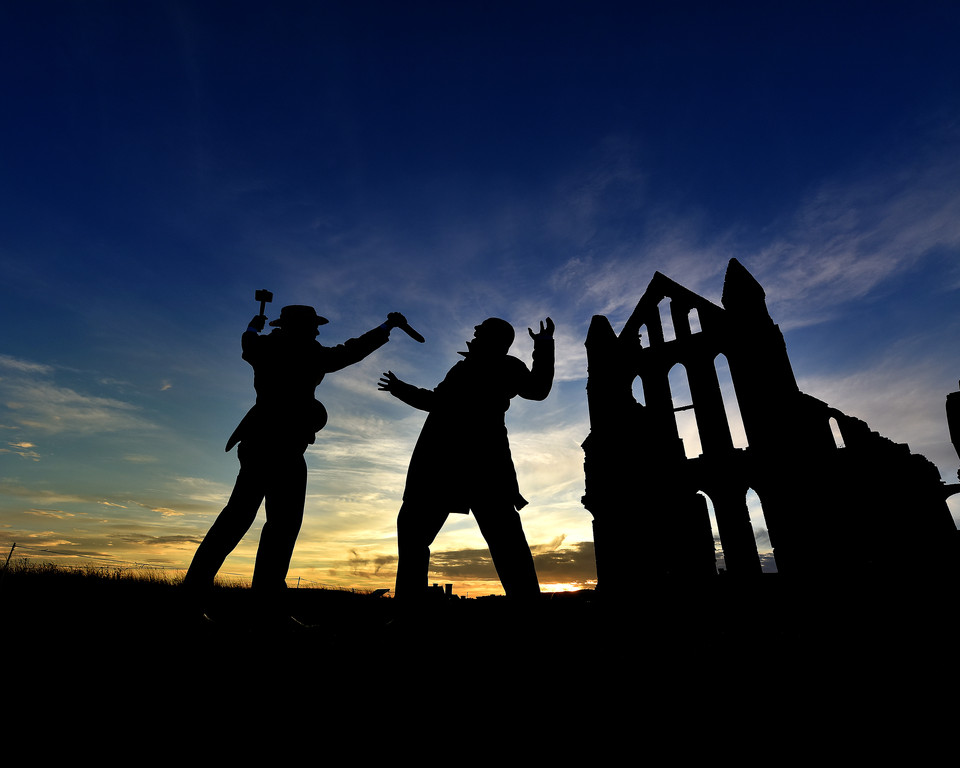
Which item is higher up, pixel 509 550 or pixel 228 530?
pixel 228 530

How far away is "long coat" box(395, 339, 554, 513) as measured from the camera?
3193 millimetres

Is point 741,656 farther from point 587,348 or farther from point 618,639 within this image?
point 587,348

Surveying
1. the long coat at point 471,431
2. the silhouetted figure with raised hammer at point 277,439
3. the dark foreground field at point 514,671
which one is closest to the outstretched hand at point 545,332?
the long coat at point 471,431

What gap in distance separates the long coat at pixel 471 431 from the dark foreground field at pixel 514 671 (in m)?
0.75

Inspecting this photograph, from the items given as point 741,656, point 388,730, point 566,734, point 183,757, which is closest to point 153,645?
point 183,757

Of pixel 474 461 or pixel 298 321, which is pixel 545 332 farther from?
pixel 298 321

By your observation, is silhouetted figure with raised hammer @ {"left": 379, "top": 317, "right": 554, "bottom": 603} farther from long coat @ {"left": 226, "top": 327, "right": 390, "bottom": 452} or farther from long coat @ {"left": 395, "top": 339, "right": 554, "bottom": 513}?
long coat @ {"left": 226, "top": 327, "right": 390, "bottom": 452}

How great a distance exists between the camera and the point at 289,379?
3.47 m

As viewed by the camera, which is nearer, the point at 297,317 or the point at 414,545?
the point at 414,545

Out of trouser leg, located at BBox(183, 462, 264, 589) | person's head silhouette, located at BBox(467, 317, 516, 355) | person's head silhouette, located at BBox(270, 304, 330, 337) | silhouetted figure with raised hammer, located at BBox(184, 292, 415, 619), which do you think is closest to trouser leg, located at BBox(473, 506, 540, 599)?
person's head silhouette, located at BBox(467, 317, 516, 355)

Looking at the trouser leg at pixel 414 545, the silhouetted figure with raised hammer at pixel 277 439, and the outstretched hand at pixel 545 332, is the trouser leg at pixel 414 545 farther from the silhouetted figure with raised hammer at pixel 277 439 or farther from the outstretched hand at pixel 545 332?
the outstretched hand at pixel 545 332

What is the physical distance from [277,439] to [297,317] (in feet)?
3.13

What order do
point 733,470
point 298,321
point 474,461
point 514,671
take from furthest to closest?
point 733,470 < point 298,321 < point 474,461 < point 514,671

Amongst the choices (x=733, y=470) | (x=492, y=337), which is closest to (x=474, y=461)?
(x=492, y=337)
